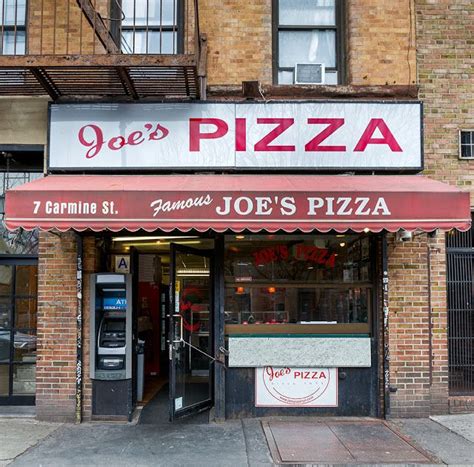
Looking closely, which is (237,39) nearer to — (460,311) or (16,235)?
(16,235)

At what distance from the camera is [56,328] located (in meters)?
7.70

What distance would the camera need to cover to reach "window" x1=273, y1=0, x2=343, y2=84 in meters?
8.38

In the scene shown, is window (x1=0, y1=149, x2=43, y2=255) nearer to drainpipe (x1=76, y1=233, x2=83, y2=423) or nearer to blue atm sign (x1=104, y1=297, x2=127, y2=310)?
drainpipe (x1=76, y1=233, x2=83, y2=423)

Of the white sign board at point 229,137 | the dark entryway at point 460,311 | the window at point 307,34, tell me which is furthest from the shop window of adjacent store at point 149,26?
the dark entryway at point 460,311

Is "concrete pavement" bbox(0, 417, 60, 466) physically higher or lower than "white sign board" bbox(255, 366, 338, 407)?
lower

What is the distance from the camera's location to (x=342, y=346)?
7.78 meters

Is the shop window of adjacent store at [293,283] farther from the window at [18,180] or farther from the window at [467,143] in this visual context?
the window at [18,180]

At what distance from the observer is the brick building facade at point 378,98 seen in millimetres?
7699

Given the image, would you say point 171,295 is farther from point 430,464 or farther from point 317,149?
point 430,464

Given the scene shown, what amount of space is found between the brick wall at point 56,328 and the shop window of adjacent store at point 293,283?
2.15 m

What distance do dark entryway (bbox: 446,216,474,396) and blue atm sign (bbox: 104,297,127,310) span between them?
4601 millimetres

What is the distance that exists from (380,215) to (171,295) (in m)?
3.00

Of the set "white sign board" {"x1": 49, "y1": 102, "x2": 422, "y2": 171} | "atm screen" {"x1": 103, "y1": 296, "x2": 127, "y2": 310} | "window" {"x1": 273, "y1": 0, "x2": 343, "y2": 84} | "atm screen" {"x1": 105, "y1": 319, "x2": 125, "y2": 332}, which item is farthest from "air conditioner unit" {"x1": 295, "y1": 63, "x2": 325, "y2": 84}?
"atm screen" {"x1": 105, "y1": 319, "x2": 125, "y2": 332}

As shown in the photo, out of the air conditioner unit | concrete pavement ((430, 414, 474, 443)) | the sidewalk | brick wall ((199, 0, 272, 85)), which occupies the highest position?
brick wall ((199, 0, 272, 85))
